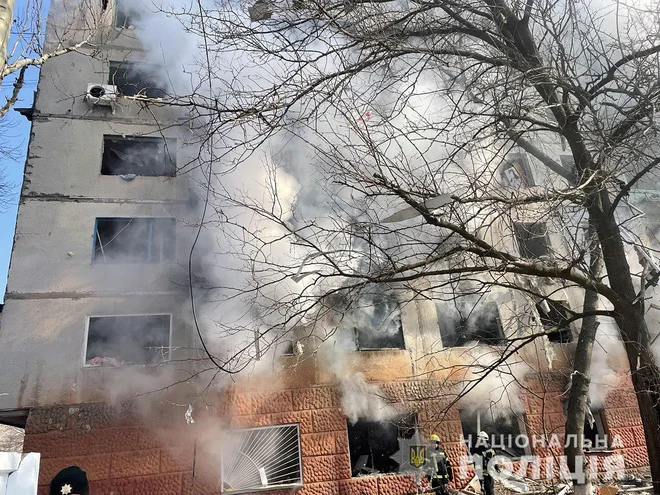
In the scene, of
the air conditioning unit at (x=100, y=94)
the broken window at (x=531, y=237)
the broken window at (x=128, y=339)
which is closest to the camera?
the broken window at (x=531, y=237)

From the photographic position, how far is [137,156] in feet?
40.5

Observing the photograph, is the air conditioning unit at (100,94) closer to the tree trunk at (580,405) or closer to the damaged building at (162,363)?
the damaged building at (162,363)

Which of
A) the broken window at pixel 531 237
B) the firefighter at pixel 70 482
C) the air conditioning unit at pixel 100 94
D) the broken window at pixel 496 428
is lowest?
the broken window at pixel 496 428

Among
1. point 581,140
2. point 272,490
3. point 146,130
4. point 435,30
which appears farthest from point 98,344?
point 581,140

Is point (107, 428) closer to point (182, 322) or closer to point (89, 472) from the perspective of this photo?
point (89, 472)

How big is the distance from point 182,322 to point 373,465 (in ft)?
17.7

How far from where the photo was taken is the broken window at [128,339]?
9.88m

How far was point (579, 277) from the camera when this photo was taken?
5082 mm

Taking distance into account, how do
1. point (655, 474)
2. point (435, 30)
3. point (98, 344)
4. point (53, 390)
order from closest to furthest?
point (655, 474), point (435, 30), point (53, 390), point (98, 344)

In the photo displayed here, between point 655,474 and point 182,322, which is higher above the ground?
point 182,322

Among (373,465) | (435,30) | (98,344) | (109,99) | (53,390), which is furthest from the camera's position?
(109,99)

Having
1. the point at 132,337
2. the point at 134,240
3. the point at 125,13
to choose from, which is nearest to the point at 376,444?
the point at 132,337

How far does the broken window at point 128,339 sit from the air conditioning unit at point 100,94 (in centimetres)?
565

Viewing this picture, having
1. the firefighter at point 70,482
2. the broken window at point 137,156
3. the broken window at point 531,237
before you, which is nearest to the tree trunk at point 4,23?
the firefighter at point 70,482
